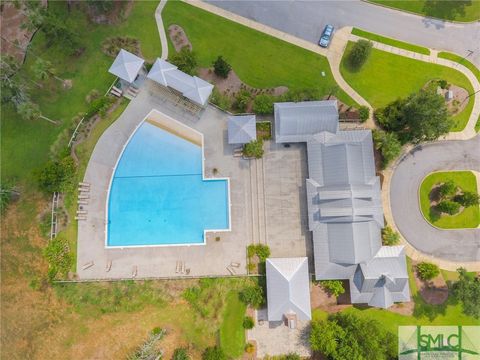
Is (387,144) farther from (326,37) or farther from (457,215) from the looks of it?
(326,37)

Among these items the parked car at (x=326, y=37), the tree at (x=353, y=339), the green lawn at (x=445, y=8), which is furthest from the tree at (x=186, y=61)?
→ the tree at (x=353, y=339)

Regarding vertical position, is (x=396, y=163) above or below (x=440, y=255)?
above

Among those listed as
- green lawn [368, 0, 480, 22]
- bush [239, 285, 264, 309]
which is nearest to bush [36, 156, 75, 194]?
bush [239, 285, 264, 309]

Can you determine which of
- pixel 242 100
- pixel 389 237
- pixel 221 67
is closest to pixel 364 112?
pixel 242 100

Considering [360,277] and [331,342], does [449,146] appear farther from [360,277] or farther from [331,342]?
[331,342]

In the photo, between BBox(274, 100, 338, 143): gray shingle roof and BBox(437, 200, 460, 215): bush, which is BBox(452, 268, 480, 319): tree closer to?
BBox(437, 200, 460, 215): bush

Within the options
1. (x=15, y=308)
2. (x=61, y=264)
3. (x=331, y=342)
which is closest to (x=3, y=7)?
(x=61, y=264)
